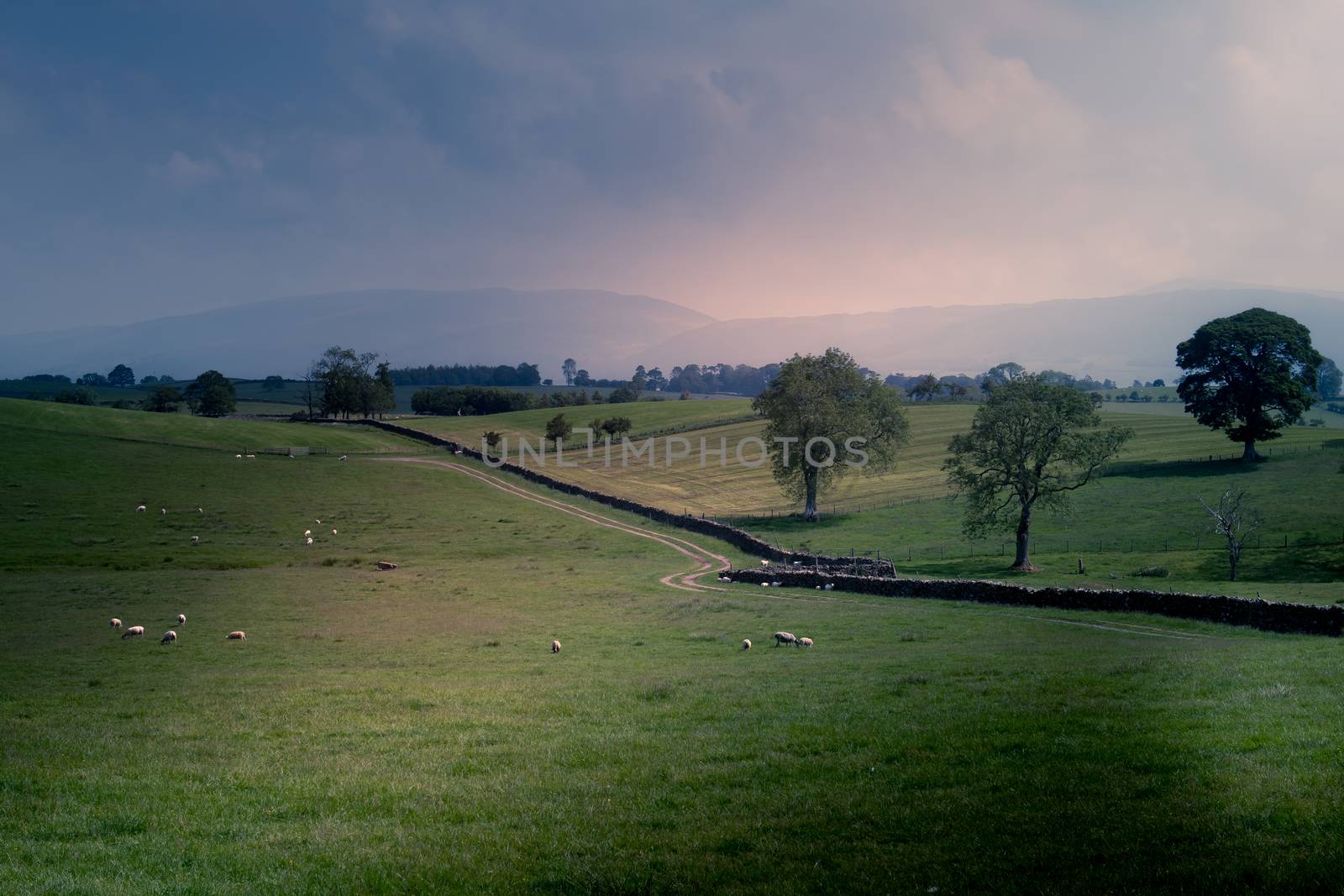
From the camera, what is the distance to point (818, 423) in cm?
7400

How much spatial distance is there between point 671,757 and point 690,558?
3900 centimetres

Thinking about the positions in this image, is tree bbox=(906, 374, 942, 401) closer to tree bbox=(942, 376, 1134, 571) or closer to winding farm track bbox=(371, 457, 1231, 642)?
winding farm track bbox=(371, 457, 1231, 642)

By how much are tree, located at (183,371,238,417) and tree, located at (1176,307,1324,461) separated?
490 ft

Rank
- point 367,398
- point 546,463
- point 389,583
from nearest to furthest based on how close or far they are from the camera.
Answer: point 389,583 → point 546,463 → point 367,398

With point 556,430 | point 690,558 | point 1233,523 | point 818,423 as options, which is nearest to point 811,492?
point 818,423

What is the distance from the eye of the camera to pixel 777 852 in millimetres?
8812

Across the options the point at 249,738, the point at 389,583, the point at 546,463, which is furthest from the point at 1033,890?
the point at 546,463

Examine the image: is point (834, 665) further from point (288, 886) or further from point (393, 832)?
point (288, 886)

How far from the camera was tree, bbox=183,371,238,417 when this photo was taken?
503ft

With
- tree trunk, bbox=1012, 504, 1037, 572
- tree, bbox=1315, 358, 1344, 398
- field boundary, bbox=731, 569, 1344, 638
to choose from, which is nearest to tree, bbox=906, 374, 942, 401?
tree, bbox=1315, 358, 1344, 398

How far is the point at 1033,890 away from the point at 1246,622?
22.8 m

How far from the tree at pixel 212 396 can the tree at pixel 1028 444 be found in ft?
460

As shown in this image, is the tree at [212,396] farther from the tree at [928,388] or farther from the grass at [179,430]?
the tree at [928,388]

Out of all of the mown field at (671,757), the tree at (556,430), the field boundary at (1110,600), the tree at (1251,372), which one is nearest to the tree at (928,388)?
the tree at (556,430)
